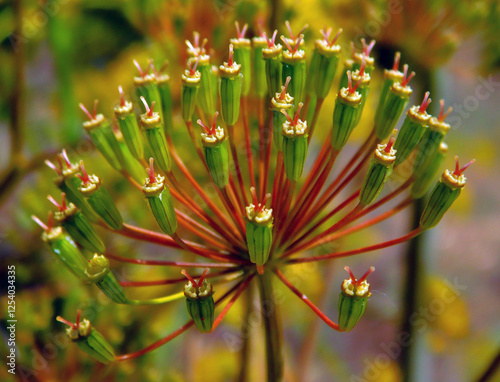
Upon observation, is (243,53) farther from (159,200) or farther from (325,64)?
(159,200)

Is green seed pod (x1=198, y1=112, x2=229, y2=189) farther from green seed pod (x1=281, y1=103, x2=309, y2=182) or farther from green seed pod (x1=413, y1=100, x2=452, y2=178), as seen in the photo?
green seed pod (x1=413, y1=100, x2=452, y2=178)

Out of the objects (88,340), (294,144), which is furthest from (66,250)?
(294,144)

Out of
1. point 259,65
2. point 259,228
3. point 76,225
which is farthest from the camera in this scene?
point 259,65

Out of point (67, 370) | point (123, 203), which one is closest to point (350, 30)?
point (123, 203)

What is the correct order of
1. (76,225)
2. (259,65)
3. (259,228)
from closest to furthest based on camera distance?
(259,228) → (76,225) → (259,65)

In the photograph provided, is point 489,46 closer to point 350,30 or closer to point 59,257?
point 350,30

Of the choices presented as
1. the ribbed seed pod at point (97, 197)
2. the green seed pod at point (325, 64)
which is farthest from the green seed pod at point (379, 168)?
the ribbed seed pod at point (97, 197)

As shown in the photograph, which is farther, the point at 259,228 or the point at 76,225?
the point at 76,225
